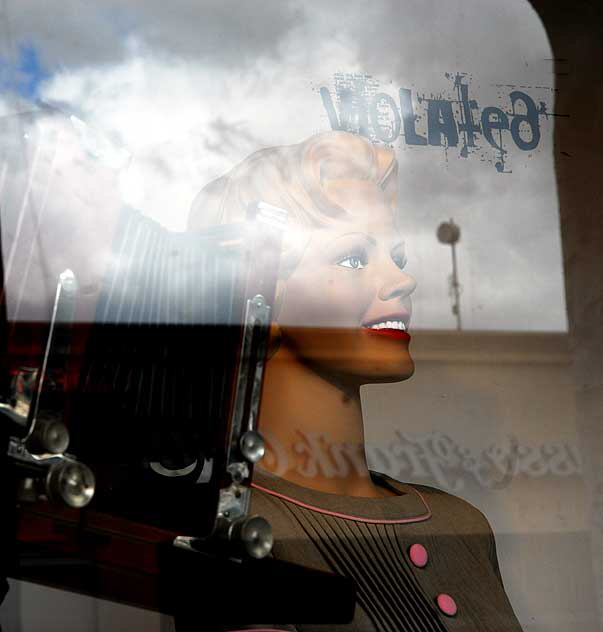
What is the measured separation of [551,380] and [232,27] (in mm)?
1055

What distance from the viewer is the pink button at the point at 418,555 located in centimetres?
160

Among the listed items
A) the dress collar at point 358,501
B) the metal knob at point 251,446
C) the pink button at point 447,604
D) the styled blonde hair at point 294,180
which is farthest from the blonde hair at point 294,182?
the pink button at point 447,604

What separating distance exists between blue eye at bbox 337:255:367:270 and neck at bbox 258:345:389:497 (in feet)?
0.63

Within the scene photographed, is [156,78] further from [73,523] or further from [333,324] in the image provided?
[73,523]

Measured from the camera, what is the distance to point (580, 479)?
80.1 inches

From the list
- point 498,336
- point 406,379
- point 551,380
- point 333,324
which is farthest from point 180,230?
point 551,380

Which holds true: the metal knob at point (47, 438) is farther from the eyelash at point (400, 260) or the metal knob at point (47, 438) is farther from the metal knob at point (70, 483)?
the eyelash at point (400, 260)

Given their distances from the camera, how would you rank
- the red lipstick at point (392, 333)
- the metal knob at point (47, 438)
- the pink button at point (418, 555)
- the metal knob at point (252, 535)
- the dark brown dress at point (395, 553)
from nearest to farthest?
the metal knob at point (47, 438)
the metal knob at point (252, 535)
the dark brown dress at point (395, 553)
the pink button at point (418, 555)
the red lipstick at point (392, 333)

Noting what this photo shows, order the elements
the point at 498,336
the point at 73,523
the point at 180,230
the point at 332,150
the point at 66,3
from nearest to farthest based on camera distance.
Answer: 1. the point at 73,523
2. the point at 180,230
3. the point at 66,3
4. the point at 332,150
5. the point at 498,336

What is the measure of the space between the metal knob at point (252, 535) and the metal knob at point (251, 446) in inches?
3.1

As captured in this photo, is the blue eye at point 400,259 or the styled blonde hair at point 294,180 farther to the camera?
the blue eye at point 400,259

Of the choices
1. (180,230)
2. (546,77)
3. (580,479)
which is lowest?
(580,479)

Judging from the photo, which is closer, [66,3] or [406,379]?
[66,3]

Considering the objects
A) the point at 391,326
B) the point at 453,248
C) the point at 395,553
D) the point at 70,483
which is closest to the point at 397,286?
the point at 391,326
